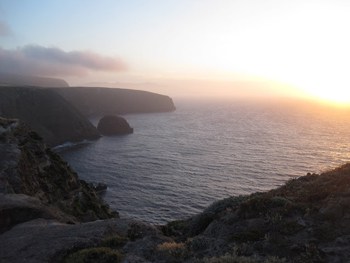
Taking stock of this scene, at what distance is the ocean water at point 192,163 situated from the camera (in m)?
64.6

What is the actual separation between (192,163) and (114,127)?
219 feet

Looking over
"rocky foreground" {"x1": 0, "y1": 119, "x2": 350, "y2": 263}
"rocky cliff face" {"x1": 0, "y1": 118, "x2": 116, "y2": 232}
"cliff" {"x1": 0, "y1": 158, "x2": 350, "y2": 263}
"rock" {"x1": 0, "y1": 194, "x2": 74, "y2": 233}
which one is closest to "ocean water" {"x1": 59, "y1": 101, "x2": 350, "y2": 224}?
"rocky cliff face" {"x1": 0, "y1": 118, "x2": 116, "y2": 232}

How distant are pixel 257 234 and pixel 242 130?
135 m

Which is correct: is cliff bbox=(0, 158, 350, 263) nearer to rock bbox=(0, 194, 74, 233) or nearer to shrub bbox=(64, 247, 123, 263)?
shrub bbox=(64, 247, 123, 263)

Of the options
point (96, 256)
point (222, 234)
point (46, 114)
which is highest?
point (222, 234)

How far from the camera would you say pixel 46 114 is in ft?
443

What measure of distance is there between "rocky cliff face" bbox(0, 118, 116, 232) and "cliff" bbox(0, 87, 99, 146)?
237 feet

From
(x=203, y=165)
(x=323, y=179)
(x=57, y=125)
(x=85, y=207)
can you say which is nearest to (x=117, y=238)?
(x=323, y=179)

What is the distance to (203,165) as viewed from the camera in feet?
286

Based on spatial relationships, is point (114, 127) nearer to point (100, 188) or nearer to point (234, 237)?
point (100, 188)

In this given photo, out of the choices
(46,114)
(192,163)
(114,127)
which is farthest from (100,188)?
(114,127)

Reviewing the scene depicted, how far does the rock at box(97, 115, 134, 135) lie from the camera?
147850mm

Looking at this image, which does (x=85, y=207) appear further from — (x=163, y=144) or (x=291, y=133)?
(x=291, y=133)

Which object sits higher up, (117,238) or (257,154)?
(117,238)
